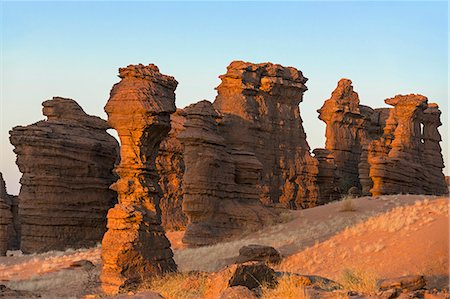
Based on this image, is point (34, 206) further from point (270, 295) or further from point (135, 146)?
point (270, 295)

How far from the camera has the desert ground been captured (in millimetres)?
14875

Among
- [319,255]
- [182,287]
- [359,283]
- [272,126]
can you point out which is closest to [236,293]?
[182,287]

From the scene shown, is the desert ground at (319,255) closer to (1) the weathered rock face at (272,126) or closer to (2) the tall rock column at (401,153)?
(2) the tall rock column at (401,153)

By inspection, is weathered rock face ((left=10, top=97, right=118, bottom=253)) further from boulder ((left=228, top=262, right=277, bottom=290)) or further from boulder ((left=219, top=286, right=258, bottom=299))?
boulder ((left=219, top=286, right=258, bottom=299))

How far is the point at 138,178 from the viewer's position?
57.1ft

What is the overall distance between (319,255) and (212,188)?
32.6 feet

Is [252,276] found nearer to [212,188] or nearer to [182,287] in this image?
[182,287]

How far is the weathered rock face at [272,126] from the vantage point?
3372 cm

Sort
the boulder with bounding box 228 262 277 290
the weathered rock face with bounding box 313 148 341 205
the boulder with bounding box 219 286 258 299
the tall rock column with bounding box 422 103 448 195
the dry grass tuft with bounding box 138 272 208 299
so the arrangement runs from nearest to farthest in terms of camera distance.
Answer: the boulder with bounding box 219 286 258 299 → the boulder with bounding box 228 262 277 290 → the dry grass tuft with bounding box 138 272 208 299 → the weathered rock face with bounding box 313 148 341 205 → the tall rock column with bounding box 422 103 448 195

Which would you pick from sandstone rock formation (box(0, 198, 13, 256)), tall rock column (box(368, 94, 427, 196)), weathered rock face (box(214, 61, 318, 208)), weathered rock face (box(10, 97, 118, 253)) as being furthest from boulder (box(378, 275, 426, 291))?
sandstone rock formation (box(0, 198, 13, 256))

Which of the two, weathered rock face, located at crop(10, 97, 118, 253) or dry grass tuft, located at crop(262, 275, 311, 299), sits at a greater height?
weathered rock face, located at crop(10, 97, 118, 253)

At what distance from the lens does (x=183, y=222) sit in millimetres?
38062

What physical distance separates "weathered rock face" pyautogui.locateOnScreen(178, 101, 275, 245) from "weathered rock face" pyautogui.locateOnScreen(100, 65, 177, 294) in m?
10.0

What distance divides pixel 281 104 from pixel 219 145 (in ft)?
31.0
